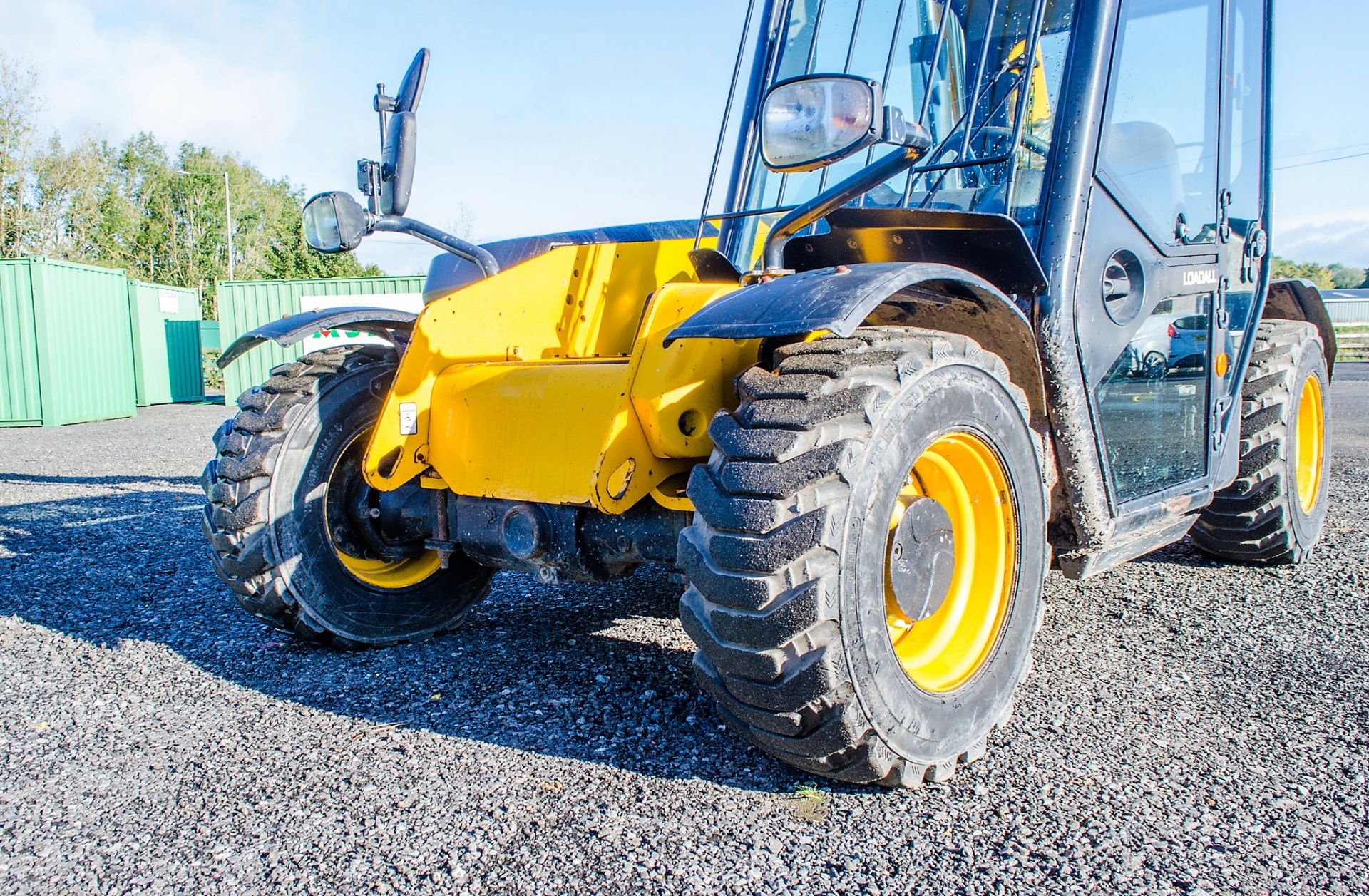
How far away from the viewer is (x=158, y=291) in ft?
71.0

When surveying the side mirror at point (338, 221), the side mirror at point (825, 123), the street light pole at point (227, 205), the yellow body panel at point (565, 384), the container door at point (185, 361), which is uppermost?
the street light pole at point (227, 205)

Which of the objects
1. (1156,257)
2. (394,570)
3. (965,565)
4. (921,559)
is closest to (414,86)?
(394,570)

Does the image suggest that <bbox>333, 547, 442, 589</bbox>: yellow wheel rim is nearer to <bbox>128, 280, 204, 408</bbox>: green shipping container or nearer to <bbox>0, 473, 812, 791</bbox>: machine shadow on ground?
<bbox>0, 473, 812, 791</bbox>: machine shadow on ground

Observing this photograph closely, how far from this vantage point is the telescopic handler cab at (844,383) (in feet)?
7.18

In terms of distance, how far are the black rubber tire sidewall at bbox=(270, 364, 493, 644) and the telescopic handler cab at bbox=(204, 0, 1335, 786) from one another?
0.04 feet

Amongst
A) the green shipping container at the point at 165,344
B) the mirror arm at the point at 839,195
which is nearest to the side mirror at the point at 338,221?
the mirror arm at the point at 839,195

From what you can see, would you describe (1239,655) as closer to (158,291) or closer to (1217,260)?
(1217,260)

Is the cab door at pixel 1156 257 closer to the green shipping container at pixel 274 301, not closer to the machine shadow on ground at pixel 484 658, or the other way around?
the machine shadow on ground at pixel 484 658

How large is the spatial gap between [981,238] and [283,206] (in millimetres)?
55719

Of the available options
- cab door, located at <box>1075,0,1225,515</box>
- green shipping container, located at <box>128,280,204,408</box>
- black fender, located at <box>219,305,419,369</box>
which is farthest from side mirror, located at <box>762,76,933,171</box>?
green shipping container, located at <box>128,280,204,408</box>

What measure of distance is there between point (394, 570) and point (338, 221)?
4.63 feet

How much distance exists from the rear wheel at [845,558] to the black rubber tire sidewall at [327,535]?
5.90 ft

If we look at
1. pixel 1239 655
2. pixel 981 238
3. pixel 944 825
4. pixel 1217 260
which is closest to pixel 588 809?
pixel 944 825

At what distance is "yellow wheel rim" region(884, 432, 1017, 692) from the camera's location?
266 centimetres
